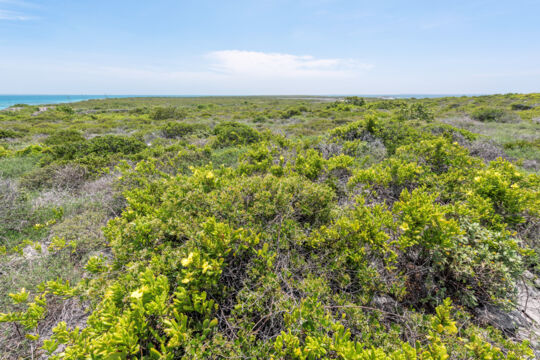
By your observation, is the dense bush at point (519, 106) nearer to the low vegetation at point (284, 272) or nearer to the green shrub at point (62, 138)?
the low vegetation at point (284, 272)

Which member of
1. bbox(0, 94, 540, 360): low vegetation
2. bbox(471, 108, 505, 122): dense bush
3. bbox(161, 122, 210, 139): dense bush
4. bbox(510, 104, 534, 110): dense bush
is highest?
bbox(510, 104, 534, 110): dense bush

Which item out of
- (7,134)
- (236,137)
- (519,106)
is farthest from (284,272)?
(519,106)

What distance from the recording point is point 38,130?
13.9 metres

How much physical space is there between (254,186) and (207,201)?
0.73m

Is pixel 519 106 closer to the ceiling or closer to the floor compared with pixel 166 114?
closer to the ceiling

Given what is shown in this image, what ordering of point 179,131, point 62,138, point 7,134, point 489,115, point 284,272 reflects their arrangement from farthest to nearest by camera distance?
1. point 489,115
2. point 7,134
3. point 179,131
4. point 62,138
5. point 284,272

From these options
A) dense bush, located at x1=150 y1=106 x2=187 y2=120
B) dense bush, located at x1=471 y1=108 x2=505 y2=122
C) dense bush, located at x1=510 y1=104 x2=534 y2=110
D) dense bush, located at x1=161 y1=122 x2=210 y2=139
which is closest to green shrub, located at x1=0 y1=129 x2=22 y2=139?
dense bush, located at x1=161 y1=122 x2=210 y2=139

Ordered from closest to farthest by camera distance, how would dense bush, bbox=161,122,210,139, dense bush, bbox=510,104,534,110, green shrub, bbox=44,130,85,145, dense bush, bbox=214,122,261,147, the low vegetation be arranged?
the low vegetation, dense bush, bbox=214,122,261,147, green shrub, bbox=44,130,85,145, dense bush, bbox=161,122,210,139, dense bush, bbox=510,104,534,110

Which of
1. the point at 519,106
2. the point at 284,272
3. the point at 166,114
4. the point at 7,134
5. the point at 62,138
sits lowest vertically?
the point at 284,272

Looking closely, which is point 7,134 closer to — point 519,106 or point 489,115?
point 489,115

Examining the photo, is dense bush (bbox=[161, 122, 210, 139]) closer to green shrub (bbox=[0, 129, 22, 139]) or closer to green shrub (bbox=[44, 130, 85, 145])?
green shrub (bbox=[44, 130, 85, 145])

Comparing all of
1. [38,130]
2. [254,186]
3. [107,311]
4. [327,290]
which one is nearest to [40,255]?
[107,311]

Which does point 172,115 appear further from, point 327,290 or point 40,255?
point 327,290

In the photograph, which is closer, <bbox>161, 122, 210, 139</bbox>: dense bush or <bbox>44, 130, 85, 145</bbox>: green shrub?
<bbox>44, 130, 85, 145</bbox>: green shrub
